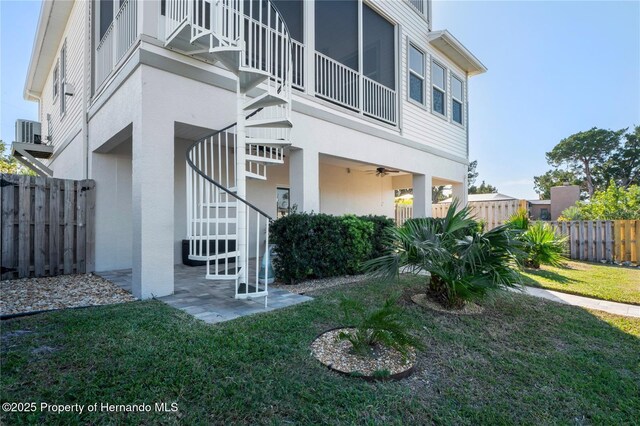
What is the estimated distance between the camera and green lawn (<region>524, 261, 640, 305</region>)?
196 inches

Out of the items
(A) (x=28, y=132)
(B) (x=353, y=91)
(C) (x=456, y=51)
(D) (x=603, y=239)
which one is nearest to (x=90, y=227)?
(B) (x=353, y=91)

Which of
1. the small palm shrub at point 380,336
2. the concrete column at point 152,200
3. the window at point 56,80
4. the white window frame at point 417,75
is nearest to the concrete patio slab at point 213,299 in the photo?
the concrete column at point 152,200

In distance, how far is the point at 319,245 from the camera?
202 inches

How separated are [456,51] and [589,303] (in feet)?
28.1

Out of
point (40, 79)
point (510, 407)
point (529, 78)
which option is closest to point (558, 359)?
point (510, 407)

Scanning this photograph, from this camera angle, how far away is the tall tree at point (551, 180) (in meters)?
33.1

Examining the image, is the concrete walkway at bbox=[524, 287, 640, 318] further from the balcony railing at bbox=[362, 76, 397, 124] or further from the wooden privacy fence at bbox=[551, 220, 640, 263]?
the balcony railing at bbox=[362, 76, 397, 124]

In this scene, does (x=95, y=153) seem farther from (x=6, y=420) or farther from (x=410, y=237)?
(x=410, y=237)

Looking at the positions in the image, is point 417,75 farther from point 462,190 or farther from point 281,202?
point 281,202

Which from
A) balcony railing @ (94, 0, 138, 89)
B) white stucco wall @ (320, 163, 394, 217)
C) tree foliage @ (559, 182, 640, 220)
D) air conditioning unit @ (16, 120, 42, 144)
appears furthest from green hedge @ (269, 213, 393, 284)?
air conditioning unit @ (16, 120, 42, 144)

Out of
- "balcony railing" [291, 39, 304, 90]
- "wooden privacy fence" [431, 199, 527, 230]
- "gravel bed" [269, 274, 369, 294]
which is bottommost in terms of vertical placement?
"gravel bed" [269, 274, 369, 294]

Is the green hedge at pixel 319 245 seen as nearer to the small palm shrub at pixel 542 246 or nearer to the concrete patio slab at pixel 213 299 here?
the concrete patio slab at pixel 213 299

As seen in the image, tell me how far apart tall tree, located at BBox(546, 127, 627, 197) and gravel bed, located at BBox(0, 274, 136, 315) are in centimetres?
3961

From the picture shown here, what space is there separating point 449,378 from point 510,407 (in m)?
0.42
